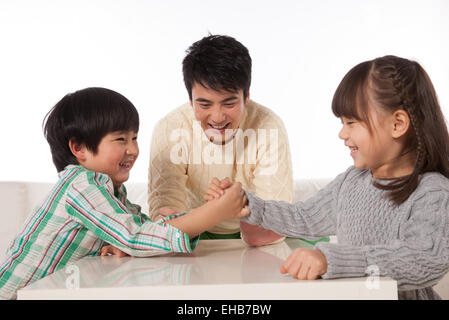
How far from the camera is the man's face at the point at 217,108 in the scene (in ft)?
4.65

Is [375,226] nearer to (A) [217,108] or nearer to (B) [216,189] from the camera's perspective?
(B) [216,189]

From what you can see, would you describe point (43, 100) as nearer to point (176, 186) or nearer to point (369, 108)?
point (176, 186)

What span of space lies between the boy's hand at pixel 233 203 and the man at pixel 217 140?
34 centimetres

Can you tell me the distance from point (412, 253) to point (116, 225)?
0.52m

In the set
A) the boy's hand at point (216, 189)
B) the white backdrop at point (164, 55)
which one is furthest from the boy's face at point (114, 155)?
the white backdrop at point (164, 55)

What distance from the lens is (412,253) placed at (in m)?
0.80

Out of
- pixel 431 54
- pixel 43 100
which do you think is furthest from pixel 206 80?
pixel 431 54

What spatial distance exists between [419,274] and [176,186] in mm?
875

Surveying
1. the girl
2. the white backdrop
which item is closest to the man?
the girl

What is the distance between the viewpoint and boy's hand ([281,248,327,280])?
733 mm

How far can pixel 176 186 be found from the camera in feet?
5.09

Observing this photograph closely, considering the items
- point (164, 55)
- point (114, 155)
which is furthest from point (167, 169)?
point (164, 55)

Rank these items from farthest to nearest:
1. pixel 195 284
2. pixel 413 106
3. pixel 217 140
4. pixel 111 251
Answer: pixel 217 140 < pixel 111 251 < pixel 413 106 < pixel 195 284
